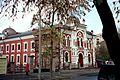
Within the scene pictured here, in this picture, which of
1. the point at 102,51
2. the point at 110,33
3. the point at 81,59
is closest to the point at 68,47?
the point at 81,59

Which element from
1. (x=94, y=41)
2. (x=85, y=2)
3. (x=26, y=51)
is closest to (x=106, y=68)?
(x=85, y=2)

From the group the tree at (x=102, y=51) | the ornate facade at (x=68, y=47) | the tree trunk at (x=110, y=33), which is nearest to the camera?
the tree trunk at (x=110, y=33)

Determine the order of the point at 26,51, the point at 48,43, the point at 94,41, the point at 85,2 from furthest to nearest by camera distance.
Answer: the point at 94,41
the point at 26,51
the point at 48,43
the point at 85,2

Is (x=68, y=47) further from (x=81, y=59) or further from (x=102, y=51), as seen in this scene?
(x=102, y=51)

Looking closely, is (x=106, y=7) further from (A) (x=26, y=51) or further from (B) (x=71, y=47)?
(A) (x=26, y=51)

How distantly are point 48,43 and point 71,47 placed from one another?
43155mm

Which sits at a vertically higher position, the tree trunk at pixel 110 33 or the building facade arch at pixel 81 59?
the building facade arch at pixel 81 59

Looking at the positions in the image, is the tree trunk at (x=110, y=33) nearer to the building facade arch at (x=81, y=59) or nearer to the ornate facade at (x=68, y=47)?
the ornate facade at (x=68, y=47)

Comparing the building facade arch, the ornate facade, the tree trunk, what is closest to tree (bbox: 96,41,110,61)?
the ornate facade

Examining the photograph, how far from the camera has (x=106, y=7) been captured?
19.7 feet

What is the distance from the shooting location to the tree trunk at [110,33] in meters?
5.91

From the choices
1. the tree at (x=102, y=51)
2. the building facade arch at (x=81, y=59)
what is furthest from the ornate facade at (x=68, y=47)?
the tree at (x=102, y=51)

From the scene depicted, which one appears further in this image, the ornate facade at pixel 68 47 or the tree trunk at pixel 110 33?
the ornate facade at pixel 68 47

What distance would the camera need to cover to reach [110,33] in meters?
5.94
